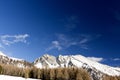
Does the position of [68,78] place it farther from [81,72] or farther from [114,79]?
[114,79]

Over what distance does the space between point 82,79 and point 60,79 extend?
17621 millimetres

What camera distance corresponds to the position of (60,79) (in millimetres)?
196125

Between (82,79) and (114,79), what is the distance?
84.4ft

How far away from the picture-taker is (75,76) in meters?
196

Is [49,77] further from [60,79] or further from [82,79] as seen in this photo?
[82,79]

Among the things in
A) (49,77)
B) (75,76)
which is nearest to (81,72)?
(75,76)

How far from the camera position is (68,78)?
197500 millimetres

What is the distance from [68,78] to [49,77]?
47.3 feet

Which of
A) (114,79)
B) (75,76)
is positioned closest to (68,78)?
(75,76)

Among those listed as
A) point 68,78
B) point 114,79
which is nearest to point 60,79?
point 68,78

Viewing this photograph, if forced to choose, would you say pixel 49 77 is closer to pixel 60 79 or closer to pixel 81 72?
pixel 60 79

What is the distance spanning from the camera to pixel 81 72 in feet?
647

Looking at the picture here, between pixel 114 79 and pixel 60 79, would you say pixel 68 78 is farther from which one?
pixel 114 79

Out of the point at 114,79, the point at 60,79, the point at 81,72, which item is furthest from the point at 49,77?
the point at 114,79
